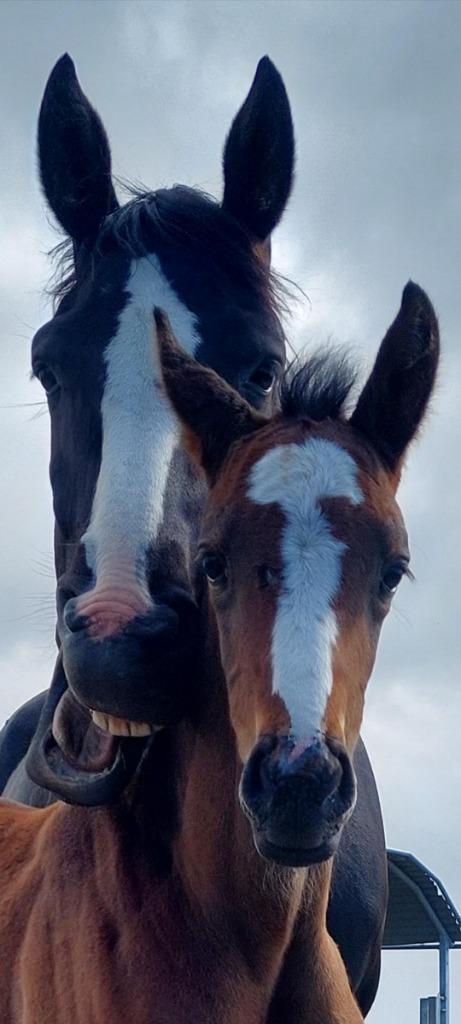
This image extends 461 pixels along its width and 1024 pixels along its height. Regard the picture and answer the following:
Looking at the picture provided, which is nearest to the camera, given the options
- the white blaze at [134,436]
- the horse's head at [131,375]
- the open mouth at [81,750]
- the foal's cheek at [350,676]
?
the foal's cheek at [350,676]

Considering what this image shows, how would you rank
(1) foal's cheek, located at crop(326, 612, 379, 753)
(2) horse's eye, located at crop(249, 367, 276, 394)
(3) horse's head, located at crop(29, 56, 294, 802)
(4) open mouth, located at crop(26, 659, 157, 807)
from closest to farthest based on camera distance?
(1) foal's cheek, located at crop(326, 612, 379, 753)
(3) horse's head, located at crop(29, 56, 294, 802)
(4) open mouth, located at crop(26, 659, 157, 807)
(2) horse's eye, located at crop(249, 367, 276, 394)

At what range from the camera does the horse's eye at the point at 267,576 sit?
361 cm

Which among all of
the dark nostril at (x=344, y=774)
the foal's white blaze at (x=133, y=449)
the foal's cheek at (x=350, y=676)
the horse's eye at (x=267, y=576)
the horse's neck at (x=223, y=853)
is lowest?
the horse's neck at (x=223, y=853)

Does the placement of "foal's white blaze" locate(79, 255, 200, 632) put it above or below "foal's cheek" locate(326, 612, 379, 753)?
above

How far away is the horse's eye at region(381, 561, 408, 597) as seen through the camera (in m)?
3.83

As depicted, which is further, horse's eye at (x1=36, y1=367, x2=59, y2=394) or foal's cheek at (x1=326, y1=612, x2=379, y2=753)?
horse's eye at (x1=36, y1=367, x2=59, y2=394)

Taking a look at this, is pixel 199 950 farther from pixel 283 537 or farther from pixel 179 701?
pixel 283 537

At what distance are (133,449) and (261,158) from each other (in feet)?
5.57

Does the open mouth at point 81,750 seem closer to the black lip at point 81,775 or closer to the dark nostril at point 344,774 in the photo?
the black lip at point 81,775

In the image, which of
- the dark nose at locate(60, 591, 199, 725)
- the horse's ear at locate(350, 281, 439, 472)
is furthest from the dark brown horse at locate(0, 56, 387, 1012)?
the horse's ear at locate(350, 281, 439, 472)

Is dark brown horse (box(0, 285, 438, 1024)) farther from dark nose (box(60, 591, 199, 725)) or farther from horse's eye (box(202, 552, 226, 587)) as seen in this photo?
dark nose (box(60, 591, 199, 725))

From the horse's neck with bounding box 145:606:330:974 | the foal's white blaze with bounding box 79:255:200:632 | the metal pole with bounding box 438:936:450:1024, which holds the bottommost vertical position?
the metal pole with bounding box 438:936:450:1024

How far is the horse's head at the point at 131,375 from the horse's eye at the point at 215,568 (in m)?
0.17

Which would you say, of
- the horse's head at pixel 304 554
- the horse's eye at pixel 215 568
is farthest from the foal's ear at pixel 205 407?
the horse's eye at pixel 215 568
